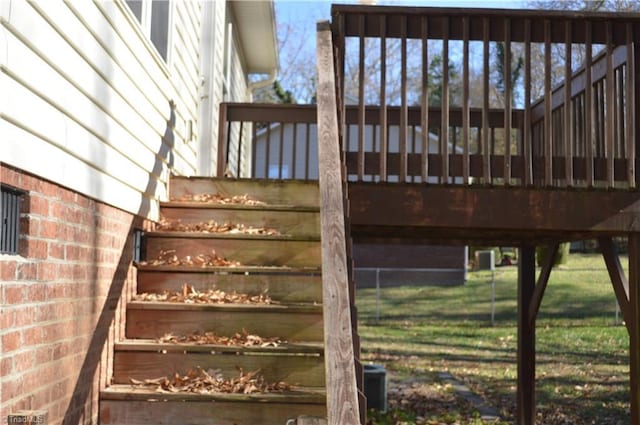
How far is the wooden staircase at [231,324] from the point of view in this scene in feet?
14.2

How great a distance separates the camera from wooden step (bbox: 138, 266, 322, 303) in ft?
17.2

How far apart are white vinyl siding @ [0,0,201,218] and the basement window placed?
0.38ft

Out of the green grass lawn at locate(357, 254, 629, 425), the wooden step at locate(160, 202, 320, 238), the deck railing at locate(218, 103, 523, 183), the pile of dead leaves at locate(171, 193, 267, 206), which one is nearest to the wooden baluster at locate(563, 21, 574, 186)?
the deck railing at locate(218, 103, 523, 183)

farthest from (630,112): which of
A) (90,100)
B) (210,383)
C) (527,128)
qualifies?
(90,100)

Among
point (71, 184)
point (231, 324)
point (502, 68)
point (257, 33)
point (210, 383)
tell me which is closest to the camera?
point (71, 184)

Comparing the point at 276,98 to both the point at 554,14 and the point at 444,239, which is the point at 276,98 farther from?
the point at 554,14

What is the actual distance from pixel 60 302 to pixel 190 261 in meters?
1.77

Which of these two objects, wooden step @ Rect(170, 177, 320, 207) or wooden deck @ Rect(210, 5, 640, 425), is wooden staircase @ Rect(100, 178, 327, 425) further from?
wooden deck @ Rect(210, 5, 640, 425)

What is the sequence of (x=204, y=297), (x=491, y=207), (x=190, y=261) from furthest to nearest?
(x=491, y=207), (x=190, y=261), (x=204, y=297)

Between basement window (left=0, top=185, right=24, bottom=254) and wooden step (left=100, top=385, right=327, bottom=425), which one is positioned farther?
wooden step (left=100, top=385, right=327, bottom=425)

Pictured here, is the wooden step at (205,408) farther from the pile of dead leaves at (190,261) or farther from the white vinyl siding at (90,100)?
the pile of dead leaves at (190,261)

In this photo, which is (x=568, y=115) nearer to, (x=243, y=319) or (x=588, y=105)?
(x=588, y=105)

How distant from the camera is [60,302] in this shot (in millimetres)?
3848

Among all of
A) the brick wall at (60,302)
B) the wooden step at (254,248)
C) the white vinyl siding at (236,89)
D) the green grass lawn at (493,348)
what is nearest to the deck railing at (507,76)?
the wooden step at (254,248)
